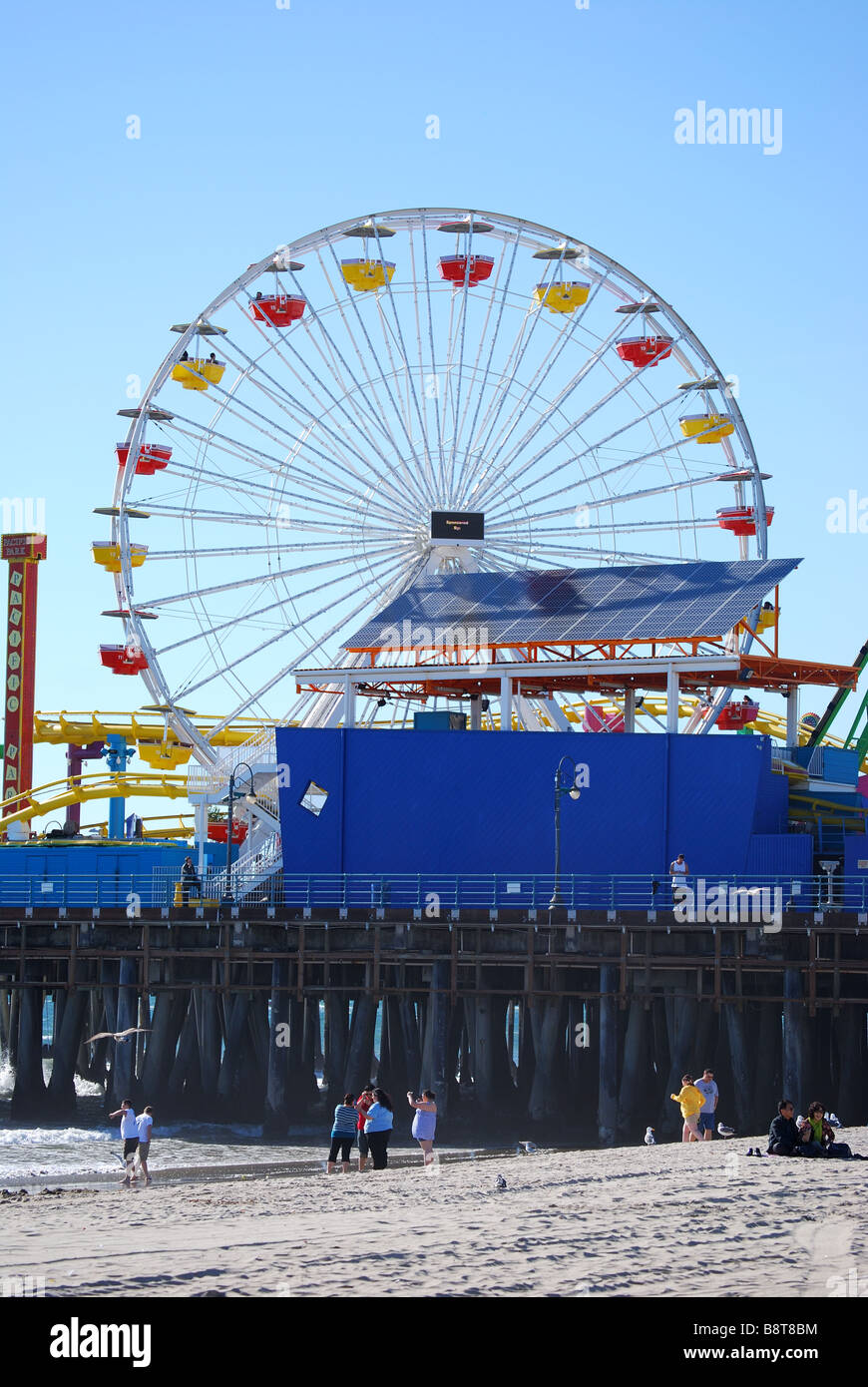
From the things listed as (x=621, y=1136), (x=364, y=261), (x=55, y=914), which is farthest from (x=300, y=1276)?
(x=364, y=261)

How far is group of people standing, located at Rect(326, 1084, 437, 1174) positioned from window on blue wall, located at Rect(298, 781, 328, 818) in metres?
15.8

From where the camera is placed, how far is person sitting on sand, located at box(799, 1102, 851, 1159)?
2377 centimetres

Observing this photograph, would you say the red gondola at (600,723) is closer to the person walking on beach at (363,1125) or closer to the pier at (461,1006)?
the pier at (461,1006)

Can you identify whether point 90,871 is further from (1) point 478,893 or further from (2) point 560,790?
(2) point 560,790

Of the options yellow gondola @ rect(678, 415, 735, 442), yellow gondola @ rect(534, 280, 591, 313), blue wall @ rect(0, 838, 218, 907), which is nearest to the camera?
blue wall @ rect(0, 838, 218, 907)

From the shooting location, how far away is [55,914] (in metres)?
45.4

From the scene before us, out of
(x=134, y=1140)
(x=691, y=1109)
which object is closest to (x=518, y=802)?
(x=691, y=1109)

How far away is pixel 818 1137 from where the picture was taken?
24.2m

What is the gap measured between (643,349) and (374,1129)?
106 feet

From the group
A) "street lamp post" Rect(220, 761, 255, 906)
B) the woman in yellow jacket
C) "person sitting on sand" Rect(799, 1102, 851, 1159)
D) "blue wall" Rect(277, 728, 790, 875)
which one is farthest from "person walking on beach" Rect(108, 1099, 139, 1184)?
"blue wall" Rect(277, 728, 790, 875)

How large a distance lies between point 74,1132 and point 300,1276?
27.6m

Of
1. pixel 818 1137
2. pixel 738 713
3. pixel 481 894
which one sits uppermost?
pixel 738 713

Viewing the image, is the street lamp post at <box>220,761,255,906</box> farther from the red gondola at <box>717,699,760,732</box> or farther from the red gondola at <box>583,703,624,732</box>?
the red gondola at <box>717,699,760,732</box>
